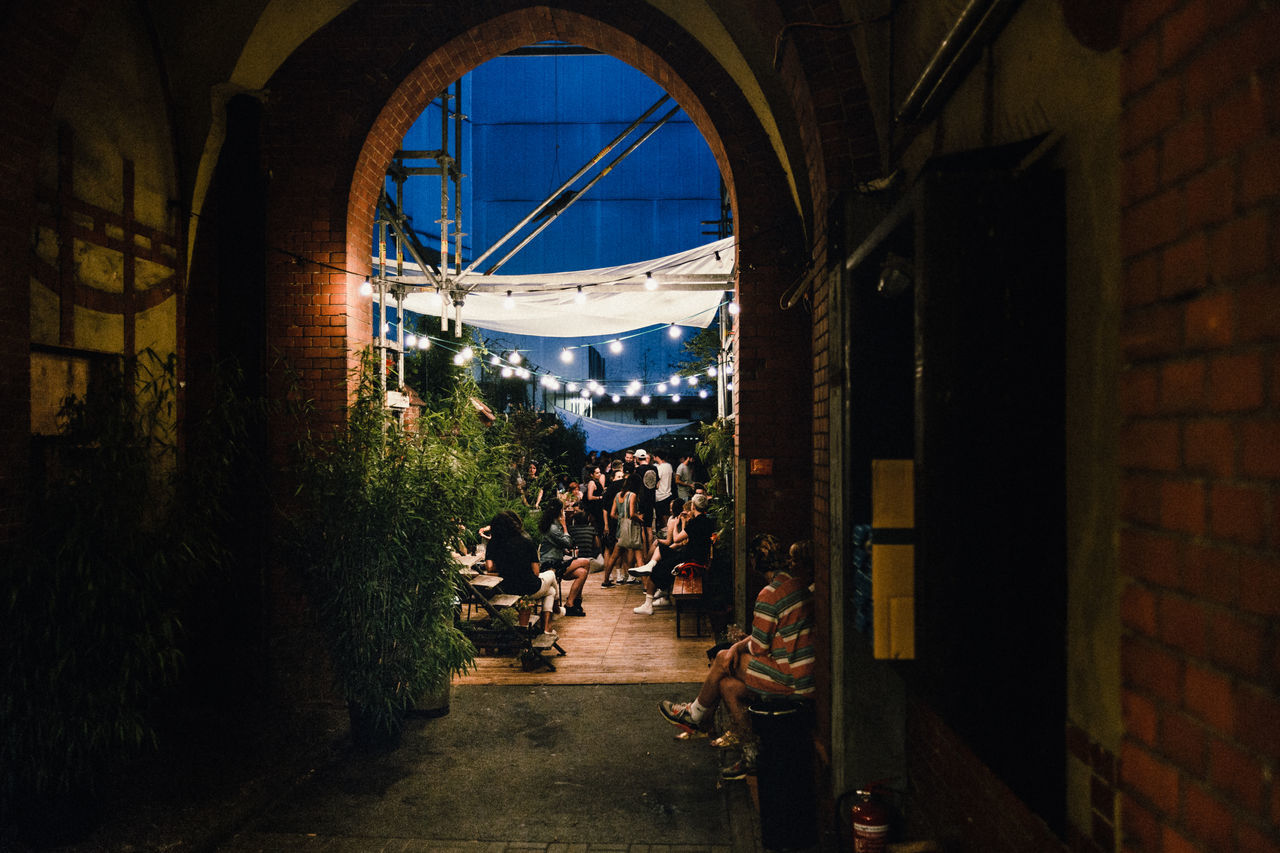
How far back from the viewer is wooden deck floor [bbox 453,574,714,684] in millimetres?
7023

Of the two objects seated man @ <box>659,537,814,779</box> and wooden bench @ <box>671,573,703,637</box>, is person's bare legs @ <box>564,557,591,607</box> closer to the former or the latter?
wooden bench @ <box>671,573,703,637</box>

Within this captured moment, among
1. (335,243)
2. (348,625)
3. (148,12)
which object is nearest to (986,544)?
(348,625)

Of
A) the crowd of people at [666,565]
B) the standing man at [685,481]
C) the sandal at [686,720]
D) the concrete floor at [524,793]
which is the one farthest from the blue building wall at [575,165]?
the sandal at [686,720]

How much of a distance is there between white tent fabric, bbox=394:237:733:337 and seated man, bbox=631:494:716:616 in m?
2.49

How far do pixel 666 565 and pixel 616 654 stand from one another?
69.8 inches

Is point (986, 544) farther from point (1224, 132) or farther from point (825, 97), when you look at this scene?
point (825, 97)

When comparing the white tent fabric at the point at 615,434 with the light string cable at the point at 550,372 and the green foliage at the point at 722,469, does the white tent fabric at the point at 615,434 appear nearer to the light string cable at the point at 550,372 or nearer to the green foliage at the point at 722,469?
the light string cable at the point at 550,372

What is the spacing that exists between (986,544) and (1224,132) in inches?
44.5

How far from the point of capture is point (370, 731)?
5.46m

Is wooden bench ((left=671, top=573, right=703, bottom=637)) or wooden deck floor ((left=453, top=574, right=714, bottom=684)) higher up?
wooden bench ((left=671, top=573, right=703, bottom=637))

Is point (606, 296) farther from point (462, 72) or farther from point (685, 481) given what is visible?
point (685, 481)

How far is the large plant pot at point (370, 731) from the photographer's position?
546 cm

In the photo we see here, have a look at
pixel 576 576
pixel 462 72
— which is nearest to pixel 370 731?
pixel 576 576

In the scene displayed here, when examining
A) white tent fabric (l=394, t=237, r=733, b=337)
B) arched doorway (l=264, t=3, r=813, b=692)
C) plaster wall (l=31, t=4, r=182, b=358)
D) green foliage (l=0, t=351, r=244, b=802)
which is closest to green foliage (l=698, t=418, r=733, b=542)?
arched doorway (l=264, t=3, r=813, b=692)
